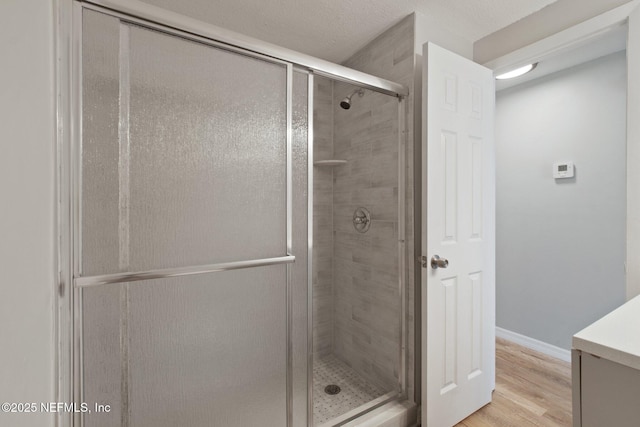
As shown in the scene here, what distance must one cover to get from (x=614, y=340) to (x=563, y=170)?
6.93ft

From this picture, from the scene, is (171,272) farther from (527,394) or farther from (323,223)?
(527,394)

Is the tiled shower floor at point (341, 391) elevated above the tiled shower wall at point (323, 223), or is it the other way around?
the tiled shower wall at point (323, 223)

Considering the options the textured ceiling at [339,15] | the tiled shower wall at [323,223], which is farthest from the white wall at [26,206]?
the tiled shower wall at [323,223]

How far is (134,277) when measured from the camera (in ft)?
3.09

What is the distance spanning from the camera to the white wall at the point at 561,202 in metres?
2.09

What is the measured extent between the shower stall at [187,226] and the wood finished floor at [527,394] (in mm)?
928

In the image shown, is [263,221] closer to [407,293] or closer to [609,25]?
[407,293]

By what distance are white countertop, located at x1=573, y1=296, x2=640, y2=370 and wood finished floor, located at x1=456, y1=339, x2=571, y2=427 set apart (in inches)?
47.1

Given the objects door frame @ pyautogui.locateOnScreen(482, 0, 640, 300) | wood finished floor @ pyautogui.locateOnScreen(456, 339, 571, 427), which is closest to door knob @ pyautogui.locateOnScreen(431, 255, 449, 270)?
door frame @ pyautogui.locateOnScreen(482, 0, 640, 300)

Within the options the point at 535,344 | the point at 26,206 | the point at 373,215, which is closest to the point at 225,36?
the point at 26,206

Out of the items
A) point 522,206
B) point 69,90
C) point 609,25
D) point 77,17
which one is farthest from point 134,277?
point 522,206

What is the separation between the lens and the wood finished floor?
5.51 ft

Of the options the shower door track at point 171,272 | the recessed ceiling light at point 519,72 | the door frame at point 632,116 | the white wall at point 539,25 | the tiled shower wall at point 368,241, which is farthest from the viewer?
the recessed ceiling light at point 519,72

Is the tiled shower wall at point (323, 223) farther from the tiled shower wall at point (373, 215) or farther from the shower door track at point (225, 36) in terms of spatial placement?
the shower door track at point (225, 36)
